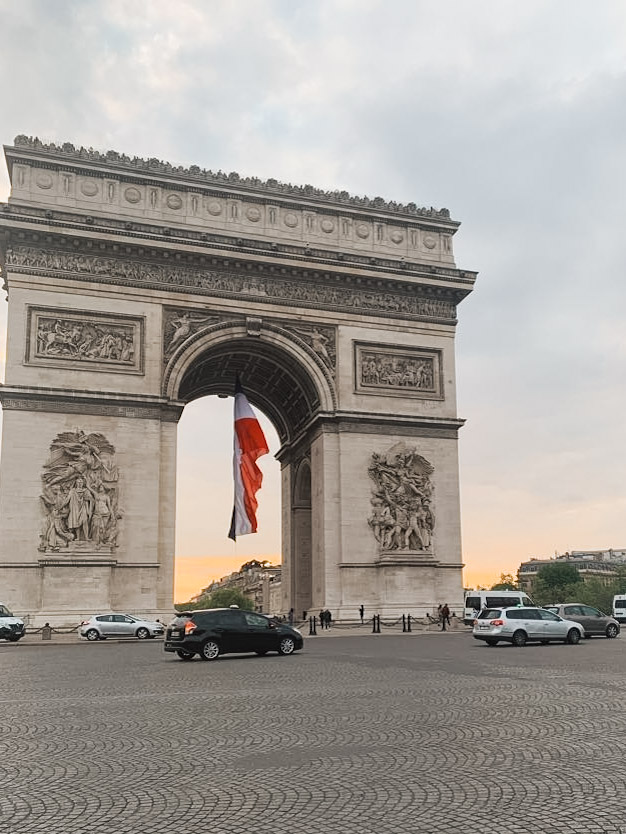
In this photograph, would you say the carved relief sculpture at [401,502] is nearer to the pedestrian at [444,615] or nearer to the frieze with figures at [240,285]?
the pedestrian at [444,615]

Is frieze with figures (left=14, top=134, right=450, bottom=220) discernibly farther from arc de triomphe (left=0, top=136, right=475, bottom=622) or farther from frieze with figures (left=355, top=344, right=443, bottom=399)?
frieze with figures (left=355, top=344, right=443, bottom=399)

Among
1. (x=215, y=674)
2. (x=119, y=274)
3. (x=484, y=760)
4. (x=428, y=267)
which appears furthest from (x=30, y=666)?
(x=428, y=267)

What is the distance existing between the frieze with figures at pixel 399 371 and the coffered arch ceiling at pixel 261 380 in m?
2.48

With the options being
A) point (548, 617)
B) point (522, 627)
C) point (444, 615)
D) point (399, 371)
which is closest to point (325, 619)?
point (444, 615)

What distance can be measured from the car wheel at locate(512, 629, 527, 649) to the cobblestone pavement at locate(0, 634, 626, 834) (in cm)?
1012

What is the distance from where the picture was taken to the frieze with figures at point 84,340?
34.4 metres

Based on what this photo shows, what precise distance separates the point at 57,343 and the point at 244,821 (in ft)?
103

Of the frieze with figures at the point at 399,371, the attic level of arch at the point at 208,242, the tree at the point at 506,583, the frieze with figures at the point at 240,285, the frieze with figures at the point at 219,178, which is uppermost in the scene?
the frieze with figures at the point at 219,178

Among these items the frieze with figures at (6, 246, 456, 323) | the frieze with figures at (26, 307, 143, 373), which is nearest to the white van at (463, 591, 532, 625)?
the frieze with figures at (6, 246, 456, 323)

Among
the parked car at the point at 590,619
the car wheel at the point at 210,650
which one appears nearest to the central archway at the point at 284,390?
the parked car at the point at 590,619

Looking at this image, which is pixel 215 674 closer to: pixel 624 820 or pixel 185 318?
pixel 624 820

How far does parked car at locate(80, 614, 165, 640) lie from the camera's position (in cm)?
3023

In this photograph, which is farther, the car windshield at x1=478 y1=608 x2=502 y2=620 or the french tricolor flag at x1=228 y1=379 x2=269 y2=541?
the french tricolor flag at x1=228 y1=379 x2=269 y2=541

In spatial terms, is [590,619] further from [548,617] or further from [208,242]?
[208,242]
